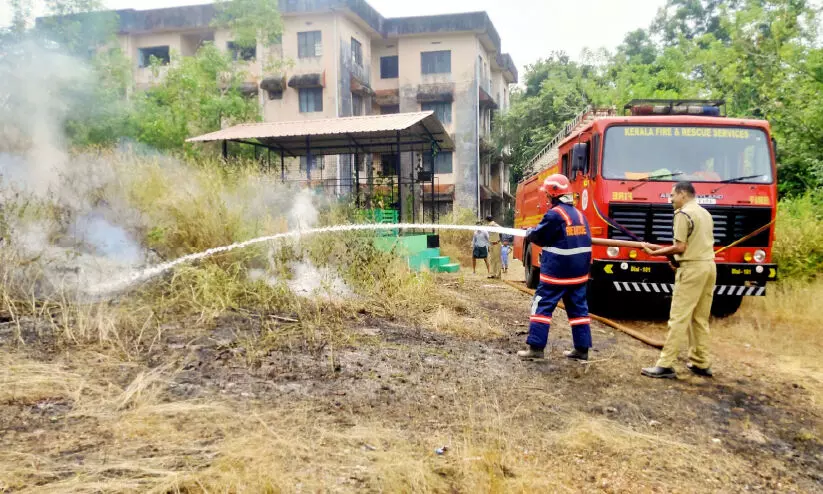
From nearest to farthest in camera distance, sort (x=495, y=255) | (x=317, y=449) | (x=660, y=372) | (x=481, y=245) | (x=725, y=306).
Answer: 1. (x=317, y=449)
2. (x=660, y=372)
3. (x=725, y=306)
4. (x=495, y=255)
5. (x=481, y=245)

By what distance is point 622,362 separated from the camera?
4.96 meters

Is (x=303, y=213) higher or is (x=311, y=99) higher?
(x=311, y=99)

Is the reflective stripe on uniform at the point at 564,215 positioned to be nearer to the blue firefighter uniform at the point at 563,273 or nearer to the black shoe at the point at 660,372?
the blue firefighter uniform at the point at 563,273

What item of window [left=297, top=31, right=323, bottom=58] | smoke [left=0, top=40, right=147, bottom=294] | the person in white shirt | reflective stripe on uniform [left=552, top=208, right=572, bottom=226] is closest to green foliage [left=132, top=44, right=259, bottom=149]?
window [left=297, top=31, right=323, bottom=58]

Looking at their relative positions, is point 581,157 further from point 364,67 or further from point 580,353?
point 364,67

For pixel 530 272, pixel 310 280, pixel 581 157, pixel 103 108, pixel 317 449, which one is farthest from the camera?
pixel 103 108

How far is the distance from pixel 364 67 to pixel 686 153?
22317 mm

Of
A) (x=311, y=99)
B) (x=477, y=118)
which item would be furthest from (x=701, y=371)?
(x=477, y=118)

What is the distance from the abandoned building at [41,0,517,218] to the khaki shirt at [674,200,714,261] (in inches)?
743

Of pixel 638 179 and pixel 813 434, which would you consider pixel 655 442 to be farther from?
pixel 638 179

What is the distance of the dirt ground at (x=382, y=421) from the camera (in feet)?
7.94

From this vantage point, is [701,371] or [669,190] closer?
[701,371]

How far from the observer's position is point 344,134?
1377cm

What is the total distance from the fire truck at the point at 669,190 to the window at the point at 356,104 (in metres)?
20.6
